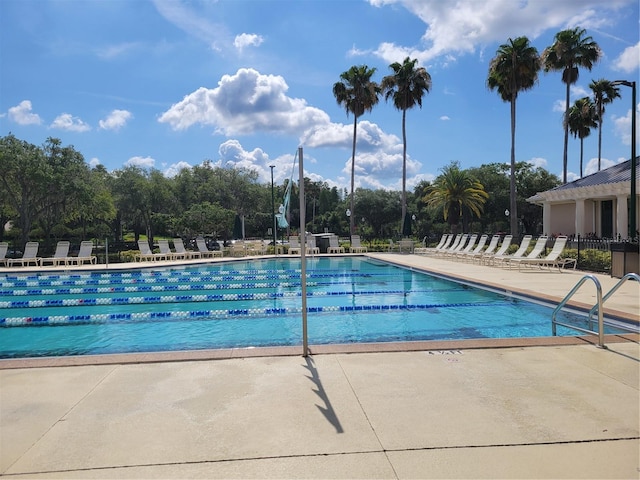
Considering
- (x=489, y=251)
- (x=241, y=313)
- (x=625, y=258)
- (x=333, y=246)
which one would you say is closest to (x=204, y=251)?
(x=333, y=246)

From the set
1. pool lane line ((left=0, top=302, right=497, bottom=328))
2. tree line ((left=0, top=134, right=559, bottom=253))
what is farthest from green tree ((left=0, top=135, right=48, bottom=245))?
pool lane line ((left=0, top=302, right=497, bottom=328))

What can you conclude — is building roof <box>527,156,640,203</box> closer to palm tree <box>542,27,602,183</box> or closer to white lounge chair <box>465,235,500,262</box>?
white lounge chair <box>465,235,500,262</box>

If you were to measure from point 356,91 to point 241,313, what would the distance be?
85.1 feet

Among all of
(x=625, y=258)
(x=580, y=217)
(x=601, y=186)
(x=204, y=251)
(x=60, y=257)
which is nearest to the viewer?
(x=625, y=258)

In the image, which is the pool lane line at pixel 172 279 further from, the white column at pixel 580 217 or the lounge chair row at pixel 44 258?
the white column at pixel 580 217

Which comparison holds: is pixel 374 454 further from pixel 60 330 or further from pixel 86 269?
pixel 86 269

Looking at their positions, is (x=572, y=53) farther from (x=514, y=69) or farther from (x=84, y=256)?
(x=84, y=256)

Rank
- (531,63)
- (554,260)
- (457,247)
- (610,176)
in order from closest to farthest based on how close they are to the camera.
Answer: (554,260), (457,247), (610,176), (531,63)

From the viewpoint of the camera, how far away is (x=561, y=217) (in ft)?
88.9

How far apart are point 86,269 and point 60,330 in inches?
429

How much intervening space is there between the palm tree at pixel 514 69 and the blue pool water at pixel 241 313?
49.0 feet

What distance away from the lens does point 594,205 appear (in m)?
24.3

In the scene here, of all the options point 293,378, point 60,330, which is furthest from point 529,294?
point 60,330

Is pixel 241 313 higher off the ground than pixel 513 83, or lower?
lower
